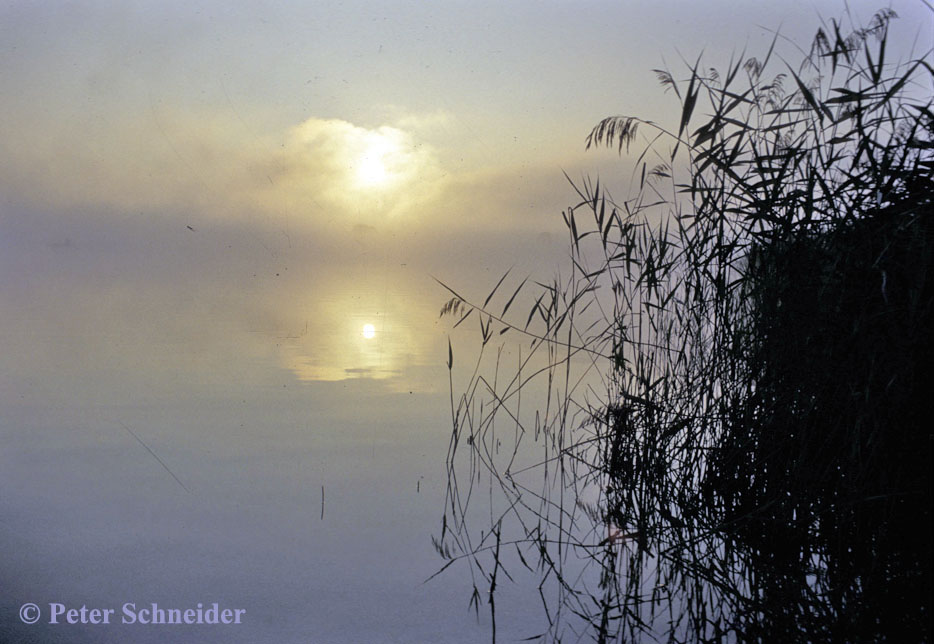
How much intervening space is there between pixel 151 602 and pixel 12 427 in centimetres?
154

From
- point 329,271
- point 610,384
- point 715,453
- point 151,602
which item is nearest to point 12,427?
point 151,602

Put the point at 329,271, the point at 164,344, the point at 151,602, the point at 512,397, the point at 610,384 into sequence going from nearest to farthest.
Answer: the point at 151,602 → the point at 610,384 → the point at 512,397 → the point at 164,344 → the point at 329,271

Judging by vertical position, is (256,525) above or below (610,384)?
below

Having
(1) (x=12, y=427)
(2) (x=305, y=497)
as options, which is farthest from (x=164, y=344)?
(2) (x=305, y=497)

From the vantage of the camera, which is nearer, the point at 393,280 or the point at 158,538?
the point at 158,538

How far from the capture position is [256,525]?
1.92 meters

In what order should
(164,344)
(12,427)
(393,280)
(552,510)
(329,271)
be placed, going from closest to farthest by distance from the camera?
1. (552,510)
2. (12,427)
3. (164,344)
4. (393,280)
5. (329,271)

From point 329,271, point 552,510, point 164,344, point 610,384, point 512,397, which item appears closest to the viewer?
point 552,510

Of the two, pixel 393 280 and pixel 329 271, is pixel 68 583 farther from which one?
pixel 329 271

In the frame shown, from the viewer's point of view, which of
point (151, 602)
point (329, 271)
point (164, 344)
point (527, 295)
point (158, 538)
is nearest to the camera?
point (151, 602)

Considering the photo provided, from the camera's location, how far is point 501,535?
1.88 metres

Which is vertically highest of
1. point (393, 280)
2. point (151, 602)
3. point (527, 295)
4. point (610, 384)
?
point (393, 280)

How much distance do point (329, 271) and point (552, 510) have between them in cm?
873

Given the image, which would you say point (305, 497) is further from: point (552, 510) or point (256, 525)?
point (552, 510)
